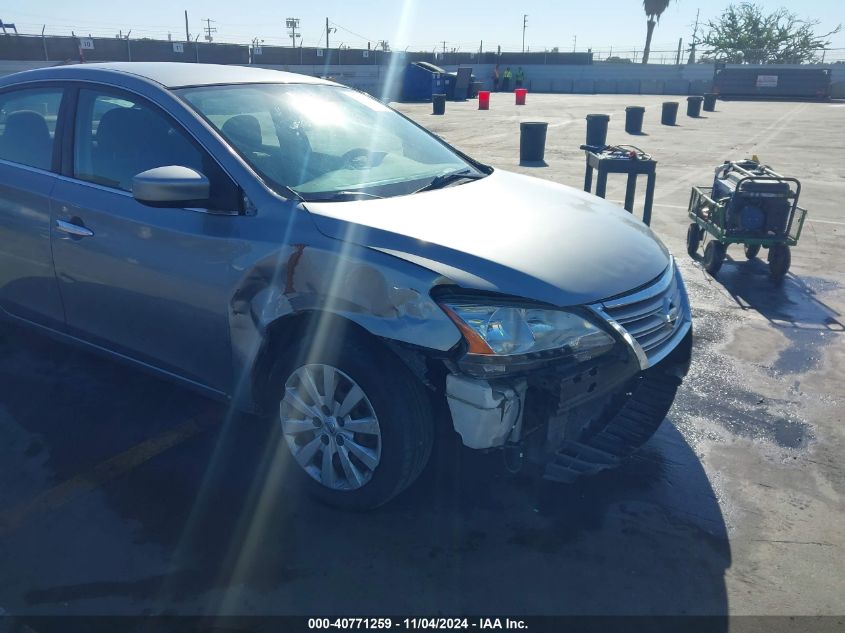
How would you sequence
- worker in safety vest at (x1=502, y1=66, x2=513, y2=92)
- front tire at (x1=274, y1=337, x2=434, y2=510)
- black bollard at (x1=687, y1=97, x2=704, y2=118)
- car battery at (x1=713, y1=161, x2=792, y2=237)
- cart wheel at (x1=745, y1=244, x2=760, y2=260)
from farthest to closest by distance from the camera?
worker in safety vest at (x1=502, y1=66, x2=513, y2=92), black bollard at (x1=687, y1=97, x2=704, y2=118), cart wheel at (x1=745, y1=244, x2=760, y2=260), car battery at (x1=713, y1=161, x2=792, y2=237), front tire at (x1=274, y1=337, x2=434, y2=510)

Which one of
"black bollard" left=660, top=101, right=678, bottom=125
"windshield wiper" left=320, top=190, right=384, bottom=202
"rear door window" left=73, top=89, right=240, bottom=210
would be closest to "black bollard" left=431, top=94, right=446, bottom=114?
"black bollard" left=660, top=101, right=678, bottom=125

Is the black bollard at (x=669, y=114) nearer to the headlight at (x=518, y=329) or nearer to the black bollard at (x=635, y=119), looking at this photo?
the black bollard at (x=635, y=119)

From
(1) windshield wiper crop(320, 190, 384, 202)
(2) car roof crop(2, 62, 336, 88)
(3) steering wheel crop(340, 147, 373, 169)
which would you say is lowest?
(1) windshield wiper crop(320, 190, 384, 202)

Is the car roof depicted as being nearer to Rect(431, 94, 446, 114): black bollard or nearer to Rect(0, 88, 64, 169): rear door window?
Rect(0, 88, 64, 169): rear door window

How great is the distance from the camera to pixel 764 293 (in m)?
6.22

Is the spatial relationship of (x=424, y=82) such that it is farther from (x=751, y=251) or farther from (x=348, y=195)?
(x=348, y=195)

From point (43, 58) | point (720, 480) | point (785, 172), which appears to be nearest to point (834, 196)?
point (785, 172)

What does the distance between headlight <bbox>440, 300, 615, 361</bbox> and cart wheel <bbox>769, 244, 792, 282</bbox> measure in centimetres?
466

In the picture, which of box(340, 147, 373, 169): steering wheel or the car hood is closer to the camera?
the car hood

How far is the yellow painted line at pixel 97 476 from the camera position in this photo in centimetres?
306

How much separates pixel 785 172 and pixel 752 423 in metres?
10.7

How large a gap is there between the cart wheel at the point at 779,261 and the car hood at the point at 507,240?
3.59 m

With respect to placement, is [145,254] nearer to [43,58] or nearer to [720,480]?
[720,480]

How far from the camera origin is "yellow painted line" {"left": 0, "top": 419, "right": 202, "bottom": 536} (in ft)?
10.0
